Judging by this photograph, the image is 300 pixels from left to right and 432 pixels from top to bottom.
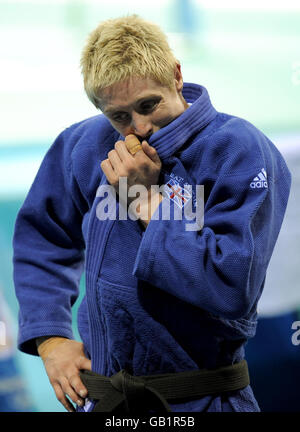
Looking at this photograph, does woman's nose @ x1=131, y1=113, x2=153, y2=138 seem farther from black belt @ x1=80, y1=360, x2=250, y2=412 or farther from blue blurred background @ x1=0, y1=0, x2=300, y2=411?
blue blurred background @ x1=0, y1=0, x2=300, y2=411

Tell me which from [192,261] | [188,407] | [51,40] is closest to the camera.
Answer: [192,261]

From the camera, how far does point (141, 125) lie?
2.82 feet

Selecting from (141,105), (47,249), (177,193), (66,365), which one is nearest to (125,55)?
(141,105)

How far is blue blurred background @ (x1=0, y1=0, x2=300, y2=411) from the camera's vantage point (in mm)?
1295

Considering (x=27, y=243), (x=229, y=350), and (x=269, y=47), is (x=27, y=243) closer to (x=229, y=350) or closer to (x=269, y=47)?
(x=229, y=350)

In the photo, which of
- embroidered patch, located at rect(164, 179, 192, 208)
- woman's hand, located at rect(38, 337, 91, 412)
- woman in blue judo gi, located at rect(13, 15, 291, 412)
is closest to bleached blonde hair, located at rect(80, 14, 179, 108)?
woman in blue judo gi, located at rect(13, 15, 291, 412)

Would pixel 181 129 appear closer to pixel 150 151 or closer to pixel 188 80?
pixel 150 151

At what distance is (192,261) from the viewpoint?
0.78 metres

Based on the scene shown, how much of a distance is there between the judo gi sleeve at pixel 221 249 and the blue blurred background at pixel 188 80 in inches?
19.3

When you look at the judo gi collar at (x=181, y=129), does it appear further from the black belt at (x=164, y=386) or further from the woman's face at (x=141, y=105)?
the black belt at (x=164, y=386)

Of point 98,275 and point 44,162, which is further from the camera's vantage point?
point 44,162

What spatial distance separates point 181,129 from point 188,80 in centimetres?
46
